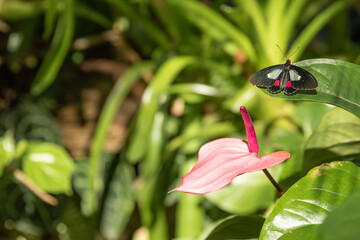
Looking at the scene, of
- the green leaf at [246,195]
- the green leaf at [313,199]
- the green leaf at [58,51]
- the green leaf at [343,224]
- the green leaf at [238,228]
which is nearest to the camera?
the green leaf at [343,224]

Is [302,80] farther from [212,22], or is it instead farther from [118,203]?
[118,203]

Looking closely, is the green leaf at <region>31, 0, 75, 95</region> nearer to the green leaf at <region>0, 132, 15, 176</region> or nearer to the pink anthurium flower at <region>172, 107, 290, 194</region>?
the green leaf at <region>0, 132, 15, 176</region>

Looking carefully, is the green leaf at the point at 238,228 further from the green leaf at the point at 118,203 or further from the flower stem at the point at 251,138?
the green leaf at the point at 118,203

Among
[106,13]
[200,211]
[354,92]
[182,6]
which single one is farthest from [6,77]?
[354,92]

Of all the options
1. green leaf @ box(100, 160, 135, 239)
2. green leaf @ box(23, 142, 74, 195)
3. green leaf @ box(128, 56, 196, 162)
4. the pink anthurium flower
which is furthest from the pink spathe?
green leaf @ box(100, 160, 135, 239)

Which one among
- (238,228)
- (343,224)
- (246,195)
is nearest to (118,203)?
(246,195)

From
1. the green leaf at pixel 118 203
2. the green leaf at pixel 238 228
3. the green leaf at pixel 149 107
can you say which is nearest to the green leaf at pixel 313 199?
the green leaf at pixel 238 228
